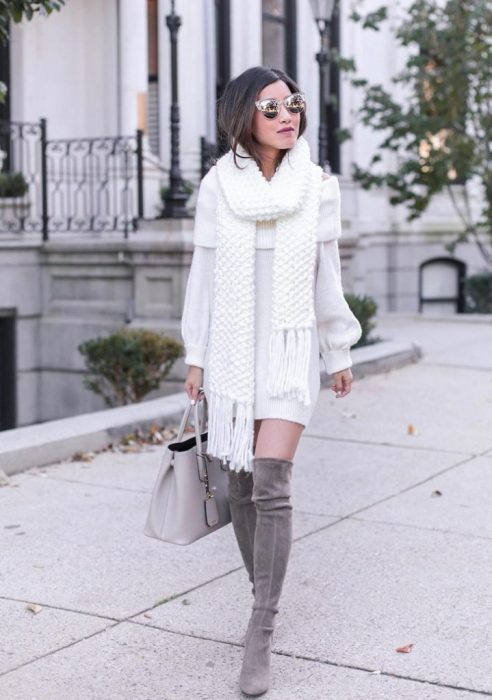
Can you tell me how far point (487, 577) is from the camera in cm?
526

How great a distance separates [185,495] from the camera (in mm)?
4262

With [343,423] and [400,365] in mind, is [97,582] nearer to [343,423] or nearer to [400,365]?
[343,423]

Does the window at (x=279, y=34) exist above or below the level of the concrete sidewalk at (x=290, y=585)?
above

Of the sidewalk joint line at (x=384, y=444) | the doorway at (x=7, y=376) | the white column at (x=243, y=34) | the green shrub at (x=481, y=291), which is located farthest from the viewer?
the green shrub at (x=481, y=291)

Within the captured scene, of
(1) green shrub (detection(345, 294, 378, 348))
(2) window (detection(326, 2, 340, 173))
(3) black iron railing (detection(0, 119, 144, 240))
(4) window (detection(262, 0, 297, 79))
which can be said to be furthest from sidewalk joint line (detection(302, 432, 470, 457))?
(2) window (detection(326, 2, 340, 173))

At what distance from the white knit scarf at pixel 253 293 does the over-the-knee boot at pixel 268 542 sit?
0.12 meters

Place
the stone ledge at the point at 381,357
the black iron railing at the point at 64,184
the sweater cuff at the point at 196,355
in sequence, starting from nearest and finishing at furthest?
1. the sweater cuff at the point at 196,355
2. the stone ledge at the point at 381,357
3. the black iron railing at the point at 64,184

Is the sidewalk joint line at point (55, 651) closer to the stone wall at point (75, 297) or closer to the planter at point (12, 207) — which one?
the stone wall at point (75, 297)

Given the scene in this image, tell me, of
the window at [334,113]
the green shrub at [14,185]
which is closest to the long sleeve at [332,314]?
the green shrub at [14,185]

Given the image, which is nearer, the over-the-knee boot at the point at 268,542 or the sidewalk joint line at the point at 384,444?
the over-the-knee boot at the point at 268,542

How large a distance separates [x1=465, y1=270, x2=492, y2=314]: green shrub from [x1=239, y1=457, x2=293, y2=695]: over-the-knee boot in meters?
14.4

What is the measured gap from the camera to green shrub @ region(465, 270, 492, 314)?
1805cm

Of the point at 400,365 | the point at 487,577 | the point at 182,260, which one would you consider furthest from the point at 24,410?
the point at 487,577

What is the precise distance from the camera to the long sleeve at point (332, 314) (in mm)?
4266
